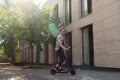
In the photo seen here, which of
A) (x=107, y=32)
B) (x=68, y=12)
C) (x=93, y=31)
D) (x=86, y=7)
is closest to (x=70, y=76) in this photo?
(x=107, y=32)

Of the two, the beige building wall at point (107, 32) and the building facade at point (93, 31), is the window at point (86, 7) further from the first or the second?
the beige building wall at point (107, 32)

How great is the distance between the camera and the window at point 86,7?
705 inches

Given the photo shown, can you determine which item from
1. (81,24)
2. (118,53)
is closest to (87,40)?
(81,24)

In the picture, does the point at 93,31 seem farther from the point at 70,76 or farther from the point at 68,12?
the point at 70,76

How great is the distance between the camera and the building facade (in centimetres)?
1397

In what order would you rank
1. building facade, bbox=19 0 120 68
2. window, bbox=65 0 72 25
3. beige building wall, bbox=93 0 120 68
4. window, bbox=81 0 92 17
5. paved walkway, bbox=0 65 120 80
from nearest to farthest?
paved walkway, bbox=0 65 120 80, beige building wall, bbox=93 0 120 68, building facade, bbox=19 0 120 68, window, bbox=81 0 92 17, window, bbox=65 0 72 25

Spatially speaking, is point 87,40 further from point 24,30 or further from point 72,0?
point 24,30

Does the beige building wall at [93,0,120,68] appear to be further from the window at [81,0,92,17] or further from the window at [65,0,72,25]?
the window at [65,0,72,25]

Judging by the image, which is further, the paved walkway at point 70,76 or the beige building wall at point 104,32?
the beige building wall at point 104,32

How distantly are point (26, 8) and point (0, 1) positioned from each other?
5727 mm

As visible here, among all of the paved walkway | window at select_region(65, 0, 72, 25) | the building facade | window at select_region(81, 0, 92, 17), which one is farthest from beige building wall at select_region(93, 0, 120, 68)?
window at select_region(65, 0, 72, 25)

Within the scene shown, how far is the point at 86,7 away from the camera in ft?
61.1

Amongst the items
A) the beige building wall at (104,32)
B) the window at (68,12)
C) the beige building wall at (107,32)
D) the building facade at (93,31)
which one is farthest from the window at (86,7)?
the window at (68,12)

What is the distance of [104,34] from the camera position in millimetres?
15094
